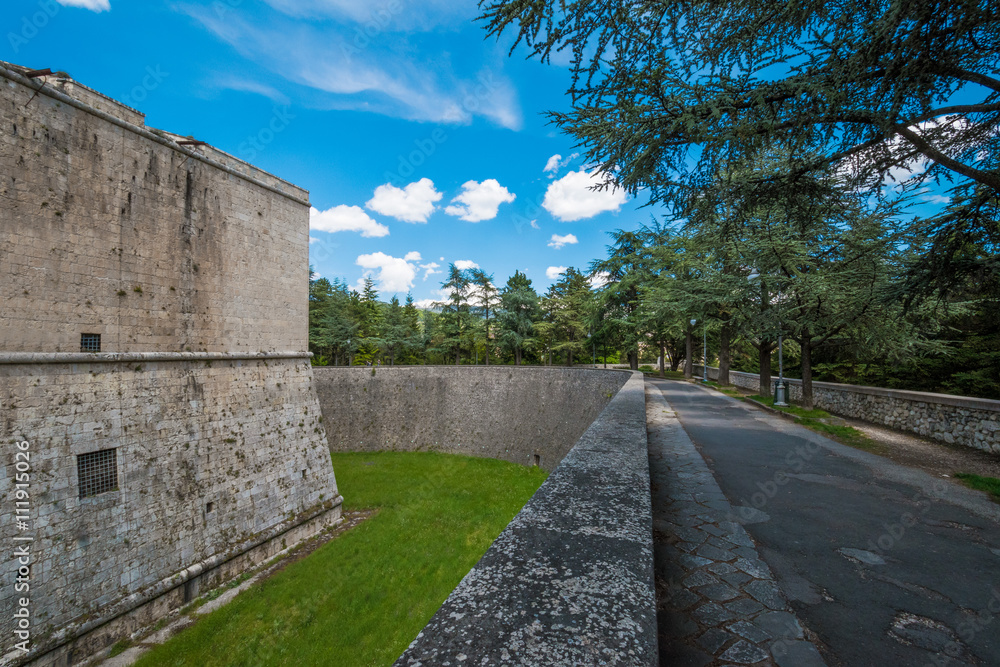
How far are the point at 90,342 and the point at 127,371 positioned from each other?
0.80 m

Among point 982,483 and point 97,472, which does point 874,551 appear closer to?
point 982,483

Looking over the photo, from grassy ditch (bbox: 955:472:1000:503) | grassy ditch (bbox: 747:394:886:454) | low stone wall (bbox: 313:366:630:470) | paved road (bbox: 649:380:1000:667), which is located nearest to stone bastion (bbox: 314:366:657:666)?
paved road (bbox: 649:380:1000:667)

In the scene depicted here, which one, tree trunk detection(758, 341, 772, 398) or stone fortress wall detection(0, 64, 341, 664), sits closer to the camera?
stone fortress wall detection(0, 64, 341, 664)

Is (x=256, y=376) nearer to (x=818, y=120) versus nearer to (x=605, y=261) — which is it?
(x=818, y=120)

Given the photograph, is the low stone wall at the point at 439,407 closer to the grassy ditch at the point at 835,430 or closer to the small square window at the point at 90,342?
the grassy ditch at the point at 835,430

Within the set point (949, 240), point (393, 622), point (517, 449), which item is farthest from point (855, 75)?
point (517, 449)

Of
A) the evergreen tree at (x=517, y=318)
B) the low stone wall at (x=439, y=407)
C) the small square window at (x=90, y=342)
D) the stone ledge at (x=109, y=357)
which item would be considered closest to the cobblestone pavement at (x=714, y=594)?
the stone ledge at (x=109, y=357)

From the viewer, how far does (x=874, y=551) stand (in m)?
2.94

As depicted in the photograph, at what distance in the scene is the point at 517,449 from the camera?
17.9 meters

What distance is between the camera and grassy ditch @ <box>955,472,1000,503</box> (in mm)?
4486

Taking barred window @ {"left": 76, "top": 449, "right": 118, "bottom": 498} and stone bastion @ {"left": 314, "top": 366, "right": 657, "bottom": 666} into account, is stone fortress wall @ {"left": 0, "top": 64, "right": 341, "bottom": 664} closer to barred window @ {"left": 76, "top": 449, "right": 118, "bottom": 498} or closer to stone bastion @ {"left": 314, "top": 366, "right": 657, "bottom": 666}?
barred window @ {"left": 76, "top": 449, "right": 118, "bottom": 498}

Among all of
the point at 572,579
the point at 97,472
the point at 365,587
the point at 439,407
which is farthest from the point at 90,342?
the point at 439,407

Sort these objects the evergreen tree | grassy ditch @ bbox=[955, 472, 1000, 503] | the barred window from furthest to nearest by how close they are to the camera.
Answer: the evergreen tree → the barred window → grassy ditch @ bbox=[955, 472, 1000, 503]

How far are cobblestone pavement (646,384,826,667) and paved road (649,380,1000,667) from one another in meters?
0.20
